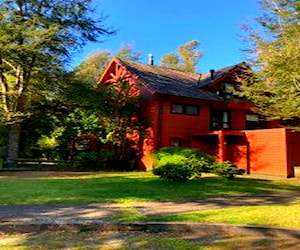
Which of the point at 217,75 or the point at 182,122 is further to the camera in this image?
the point at 217,75

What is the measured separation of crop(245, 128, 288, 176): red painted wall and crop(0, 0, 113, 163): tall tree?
12355mm

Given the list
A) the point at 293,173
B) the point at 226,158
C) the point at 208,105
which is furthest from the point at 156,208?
the point at 208,105

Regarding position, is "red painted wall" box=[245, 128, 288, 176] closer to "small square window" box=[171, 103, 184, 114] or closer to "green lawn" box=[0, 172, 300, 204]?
"small square window" box=[171, 103, 184, 114]

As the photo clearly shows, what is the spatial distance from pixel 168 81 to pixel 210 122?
4.23m

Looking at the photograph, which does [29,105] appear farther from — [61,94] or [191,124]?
[191,124]

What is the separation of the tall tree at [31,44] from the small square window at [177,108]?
6.85 metres

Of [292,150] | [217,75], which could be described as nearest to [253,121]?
[217,75]

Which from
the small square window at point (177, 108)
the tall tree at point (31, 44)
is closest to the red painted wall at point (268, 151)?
the small square window at point (177, 108)

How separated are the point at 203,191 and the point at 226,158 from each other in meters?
12.2

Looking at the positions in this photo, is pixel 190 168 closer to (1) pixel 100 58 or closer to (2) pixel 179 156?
(2) pixel 179 156

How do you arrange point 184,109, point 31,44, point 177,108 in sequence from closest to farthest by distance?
point 31,44 < point 177,108 < point 184,109

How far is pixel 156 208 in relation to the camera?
9492mm

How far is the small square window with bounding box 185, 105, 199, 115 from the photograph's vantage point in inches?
1025

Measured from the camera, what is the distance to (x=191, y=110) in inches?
1032
